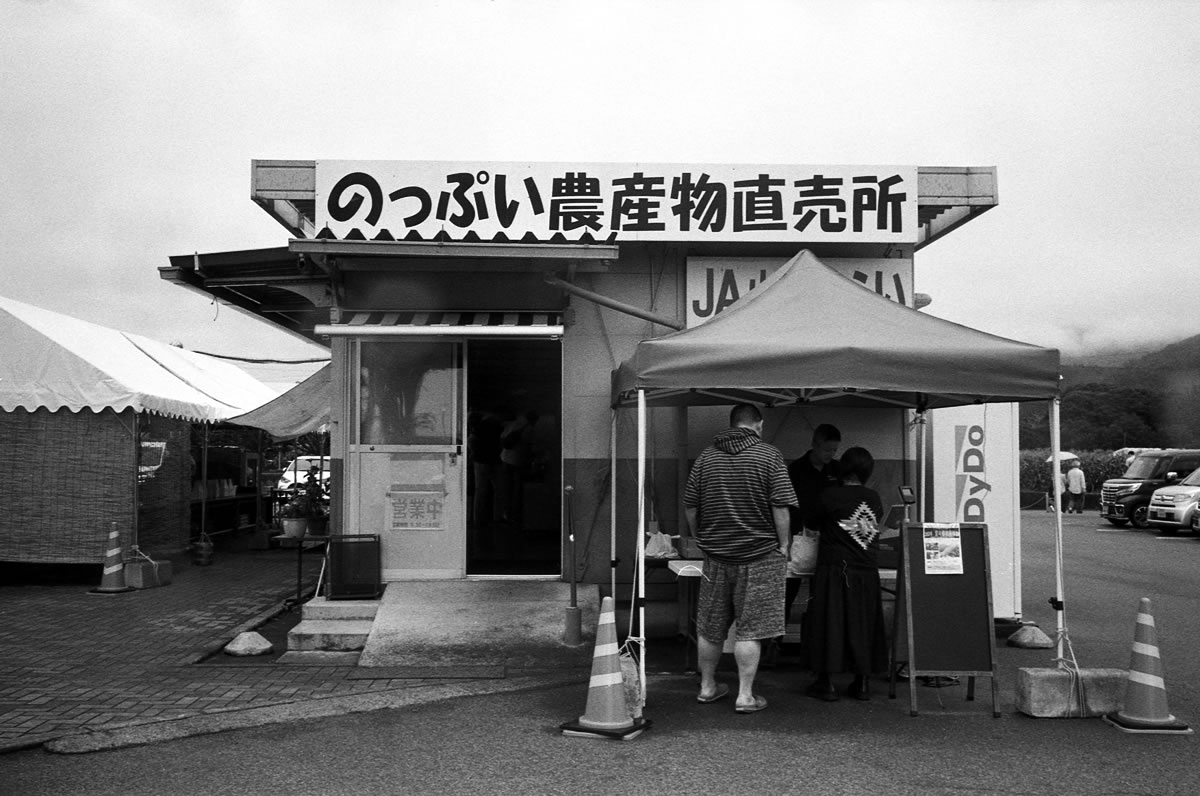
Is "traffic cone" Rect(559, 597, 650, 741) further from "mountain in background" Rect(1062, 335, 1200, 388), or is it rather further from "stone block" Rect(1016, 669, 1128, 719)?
"mountain in background" Rect(1062, 335, 1200, 388)

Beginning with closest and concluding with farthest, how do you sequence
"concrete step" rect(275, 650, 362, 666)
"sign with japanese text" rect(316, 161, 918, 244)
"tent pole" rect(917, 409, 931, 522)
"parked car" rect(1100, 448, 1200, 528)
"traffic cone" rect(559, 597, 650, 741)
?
"traffic cone" rect(559, 597, 650, 741) → "concrete step" rect(275, 650, 362, 666) → "sign with japanese text" rect(316, 161, 918, 244) → "tent pole" rect(917, 409, 931, 522) → "parked car" rect(1100, 448, 1200, 528)

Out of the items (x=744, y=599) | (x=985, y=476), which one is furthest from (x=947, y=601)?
(x=985, y=476)

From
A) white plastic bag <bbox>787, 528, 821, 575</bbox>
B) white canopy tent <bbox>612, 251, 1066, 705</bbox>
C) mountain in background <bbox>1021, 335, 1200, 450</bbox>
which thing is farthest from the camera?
mountain in background <bbox>1021, 335, 1200, 450</bbox>

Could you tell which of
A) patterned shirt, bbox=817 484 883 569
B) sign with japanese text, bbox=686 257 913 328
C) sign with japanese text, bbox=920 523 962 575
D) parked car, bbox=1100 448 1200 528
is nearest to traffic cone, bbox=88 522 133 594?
sign with japanese text, bbox=686 257 913 328

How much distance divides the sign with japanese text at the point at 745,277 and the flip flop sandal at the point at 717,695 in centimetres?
364

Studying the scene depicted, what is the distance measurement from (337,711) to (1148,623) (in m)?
4.98

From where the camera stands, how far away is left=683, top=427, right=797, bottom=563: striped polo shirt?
21.2 feet

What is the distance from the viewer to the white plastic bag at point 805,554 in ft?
23.1

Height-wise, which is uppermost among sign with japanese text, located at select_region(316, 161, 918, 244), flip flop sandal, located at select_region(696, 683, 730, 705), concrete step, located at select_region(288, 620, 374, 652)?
sign with japanese text, located at select_region(316, 161, 918, 244)

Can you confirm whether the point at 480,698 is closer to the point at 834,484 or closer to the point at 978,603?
the point at 834,484

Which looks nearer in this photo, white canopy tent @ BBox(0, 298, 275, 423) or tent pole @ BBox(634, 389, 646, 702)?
tent pole @ BBox(634, 389, 646, 702)

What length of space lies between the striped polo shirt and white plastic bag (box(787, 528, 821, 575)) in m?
0.65

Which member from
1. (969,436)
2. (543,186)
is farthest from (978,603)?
(543,186)

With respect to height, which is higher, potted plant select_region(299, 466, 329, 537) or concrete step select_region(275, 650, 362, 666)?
potted plant select_region(299, 466, 329, 537)
